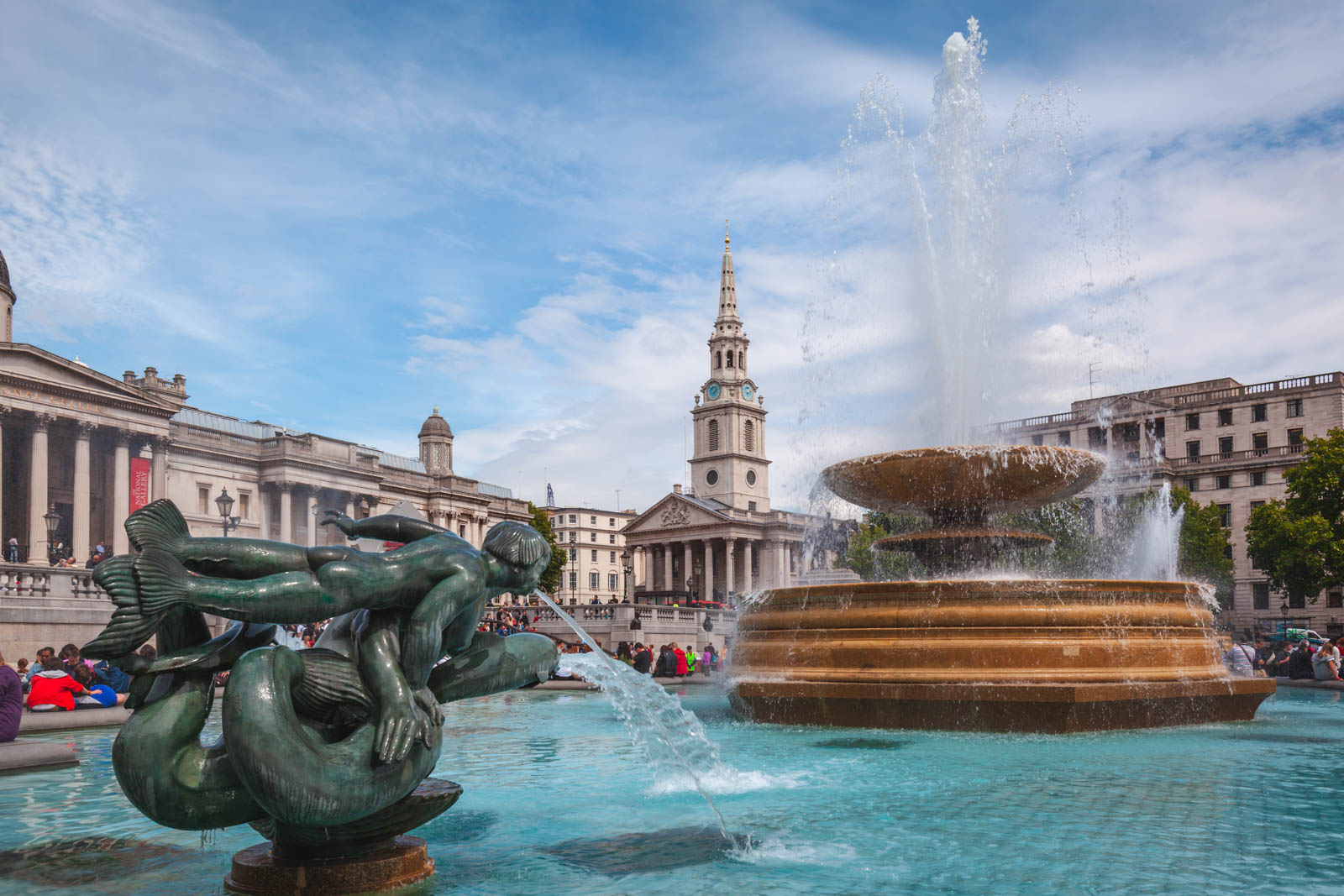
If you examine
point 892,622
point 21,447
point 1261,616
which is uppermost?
point 21,447

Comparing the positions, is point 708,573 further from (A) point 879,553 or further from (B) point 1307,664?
(B) point 1307,664

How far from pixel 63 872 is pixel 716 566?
9432cm

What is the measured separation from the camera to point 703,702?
1489cm

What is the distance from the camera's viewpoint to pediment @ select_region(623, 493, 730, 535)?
95.4 meters

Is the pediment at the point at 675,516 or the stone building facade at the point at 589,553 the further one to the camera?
the stone building facade at the point at 589,553

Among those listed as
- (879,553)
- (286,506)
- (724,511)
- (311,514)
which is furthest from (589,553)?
(879,553)

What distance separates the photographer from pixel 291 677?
156 inches

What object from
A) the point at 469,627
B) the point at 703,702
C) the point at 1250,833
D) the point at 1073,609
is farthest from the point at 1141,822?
the point at 703,702

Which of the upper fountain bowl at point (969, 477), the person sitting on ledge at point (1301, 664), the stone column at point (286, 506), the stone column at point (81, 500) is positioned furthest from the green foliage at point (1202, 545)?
the stone column at point (81, 500)

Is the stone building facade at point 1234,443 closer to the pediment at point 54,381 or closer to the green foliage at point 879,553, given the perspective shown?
the green foliage at point 879,553

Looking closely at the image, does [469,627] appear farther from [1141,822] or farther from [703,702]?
[703,702]

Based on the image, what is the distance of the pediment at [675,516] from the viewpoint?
95.4 metres

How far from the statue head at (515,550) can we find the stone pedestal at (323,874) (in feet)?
3.90

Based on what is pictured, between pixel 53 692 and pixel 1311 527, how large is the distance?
45.4 metres
